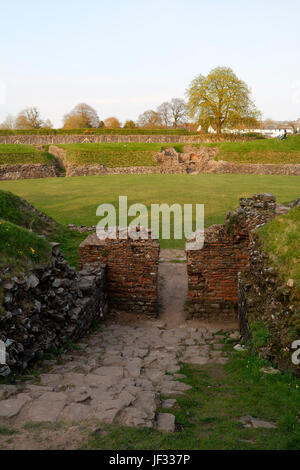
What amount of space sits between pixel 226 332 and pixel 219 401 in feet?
12.2

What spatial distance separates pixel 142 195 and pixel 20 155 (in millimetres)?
22096

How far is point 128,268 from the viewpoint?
873 cm

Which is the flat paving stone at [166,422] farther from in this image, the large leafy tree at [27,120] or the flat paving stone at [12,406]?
the large leafy tree at [27,120]

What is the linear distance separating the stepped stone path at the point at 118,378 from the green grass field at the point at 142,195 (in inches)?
222

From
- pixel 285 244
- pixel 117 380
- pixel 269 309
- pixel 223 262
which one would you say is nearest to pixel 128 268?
pixel 223 262

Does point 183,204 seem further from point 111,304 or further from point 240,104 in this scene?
Answer: point 240,104

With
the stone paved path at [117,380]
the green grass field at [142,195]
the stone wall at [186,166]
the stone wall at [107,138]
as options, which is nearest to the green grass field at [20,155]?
the stone wall at [186,166]

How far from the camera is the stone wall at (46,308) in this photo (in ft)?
16.2

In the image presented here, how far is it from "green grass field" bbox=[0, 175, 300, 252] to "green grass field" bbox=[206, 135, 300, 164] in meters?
12.7

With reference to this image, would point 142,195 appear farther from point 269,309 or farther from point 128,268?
point 269,309

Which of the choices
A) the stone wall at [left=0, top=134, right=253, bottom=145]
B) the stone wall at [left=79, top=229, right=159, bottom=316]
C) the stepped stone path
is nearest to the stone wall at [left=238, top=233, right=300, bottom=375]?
the stepped stone path

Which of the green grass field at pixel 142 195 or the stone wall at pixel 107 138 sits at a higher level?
the stone wall at pixel 107 138

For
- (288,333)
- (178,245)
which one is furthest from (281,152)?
(288,333)

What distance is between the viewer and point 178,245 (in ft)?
43.1
